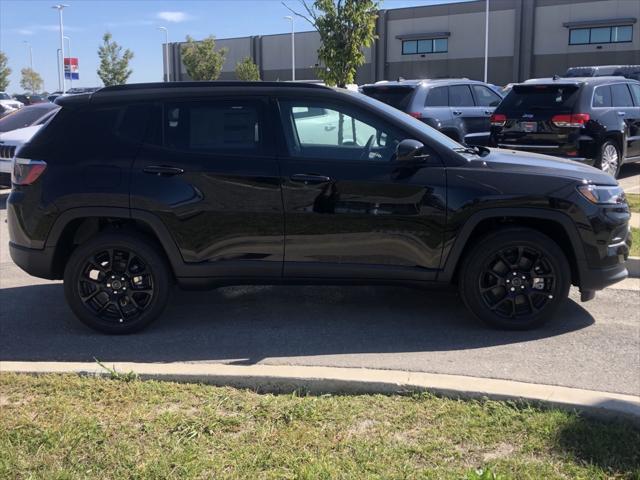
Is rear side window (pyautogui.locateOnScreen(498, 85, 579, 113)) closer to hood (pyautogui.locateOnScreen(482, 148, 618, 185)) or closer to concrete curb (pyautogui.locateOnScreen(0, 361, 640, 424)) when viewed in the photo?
hood (pyautogui.locateOnScreen(482, 148, 618, 185))

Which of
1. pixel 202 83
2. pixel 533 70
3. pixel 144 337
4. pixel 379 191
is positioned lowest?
pixel 144 337

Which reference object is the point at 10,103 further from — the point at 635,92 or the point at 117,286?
the point at 117,286

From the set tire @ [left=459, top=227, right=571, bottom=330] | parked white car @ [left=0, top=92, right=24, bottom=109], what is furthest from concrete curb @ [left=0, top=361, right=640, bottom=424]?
parked white car @ [left=0, top=92, right=24, bottom=109]

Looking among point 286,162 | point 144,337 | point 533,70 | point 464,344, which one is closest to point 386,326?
point 464,344

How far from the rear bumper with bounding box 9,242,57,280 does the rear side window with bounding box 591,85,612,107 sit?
9.27m

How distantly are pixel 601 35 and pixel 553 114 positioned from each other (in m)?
37.2

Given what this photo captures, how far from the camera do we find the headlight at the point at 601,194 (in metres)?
5.02

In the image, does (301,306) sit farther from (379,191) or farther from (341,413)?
(341,413)

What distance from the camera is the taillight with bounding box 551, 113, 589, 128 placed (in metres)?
11.1

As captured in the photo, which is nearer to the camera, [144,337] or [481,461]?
[481,461]

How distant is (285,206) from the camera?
5.03 m

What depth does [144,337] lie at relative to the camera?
519 cm

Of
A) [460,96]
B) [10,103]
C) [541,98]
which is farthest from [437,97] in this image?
[10,103]

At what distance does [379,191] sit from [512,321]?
1.39m
